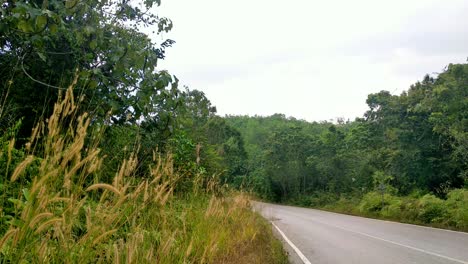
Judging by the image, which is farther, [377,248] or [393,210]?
[393,210]

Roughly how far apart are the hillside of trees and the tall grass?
5.27m

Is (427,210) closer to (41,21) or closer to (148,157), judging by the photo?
(148,157)

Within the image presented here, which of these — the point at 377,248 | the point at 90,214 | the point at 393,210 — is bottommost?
the point at 377,248

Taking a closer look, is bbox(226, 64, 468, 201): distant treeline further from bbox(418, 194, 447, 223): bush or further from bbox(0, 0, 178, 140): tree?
bbox(0, 0, 178, 140): tree

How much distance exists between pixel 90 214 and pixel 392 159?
36.4 m

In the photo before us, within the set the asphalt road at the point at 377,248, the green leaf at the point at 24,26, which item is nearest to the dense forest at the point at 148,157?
the green leaf at the point at 24,26

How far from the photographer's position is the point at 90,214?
2285 millimetres

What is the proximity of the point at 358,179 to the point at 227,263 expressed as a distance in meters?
49.2

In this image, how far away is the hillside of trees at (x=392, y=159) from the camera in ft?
90.7

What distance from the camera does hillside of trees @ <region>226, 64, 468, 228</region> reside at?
27641mm

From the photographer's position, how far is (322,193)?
5903 cm

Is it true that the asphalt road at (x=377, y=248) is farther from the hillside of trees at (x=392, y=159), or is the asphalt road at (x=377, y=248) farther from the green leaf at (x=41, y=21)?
the green leaf at (x=41, y=21)

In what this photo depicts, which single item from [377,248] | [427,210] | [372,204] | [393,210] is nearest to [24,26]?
[377,248]

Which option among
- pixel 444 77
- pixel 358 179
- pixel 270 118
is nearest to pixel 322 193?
pixel 358 179
